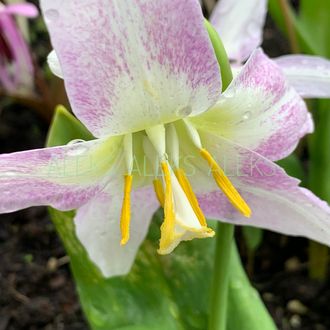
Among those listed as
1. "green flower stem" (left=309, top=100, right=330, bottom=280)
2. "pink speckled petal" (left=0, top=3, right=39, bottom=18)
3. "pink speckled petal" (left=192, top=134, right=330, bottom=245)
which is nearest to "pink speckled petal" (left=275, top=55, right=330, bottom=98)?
"pink speckled petal" (left=192, top=134, right=330, bottom=245)

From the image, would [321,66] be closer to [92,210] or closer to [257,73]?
[257,73]

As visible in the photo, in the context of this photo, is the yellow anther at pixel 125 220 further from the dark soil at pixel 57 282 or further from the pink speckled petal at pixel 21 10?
the pink speckled petal at pixel 21 10

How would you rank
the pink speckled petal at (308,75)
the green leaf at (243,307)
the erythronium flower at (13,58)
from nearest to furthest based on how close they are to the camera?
the pink speckled petal at (308,75) < the green leaf at (243,307) < the erythronium flower at (13,58)

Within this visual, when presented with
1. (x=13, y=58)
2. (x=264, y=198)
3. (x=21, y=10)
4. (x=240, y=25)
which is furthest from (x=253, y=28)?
(x=13, y=58)

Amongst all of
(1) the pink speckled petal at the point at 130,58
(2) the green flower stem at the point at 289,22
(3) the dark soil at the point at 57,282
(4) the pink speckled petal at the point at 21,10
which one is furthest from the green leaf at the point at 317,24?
(1) the pink speckled petal at the point at 130,58

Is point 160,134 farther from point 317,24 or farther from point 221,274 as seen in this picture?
point 317,24

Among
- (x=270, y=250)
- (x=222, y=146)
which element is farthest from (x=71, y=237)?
(x=270, y=250)
